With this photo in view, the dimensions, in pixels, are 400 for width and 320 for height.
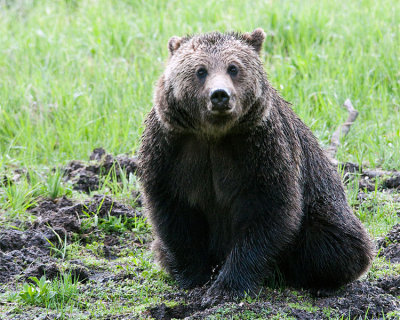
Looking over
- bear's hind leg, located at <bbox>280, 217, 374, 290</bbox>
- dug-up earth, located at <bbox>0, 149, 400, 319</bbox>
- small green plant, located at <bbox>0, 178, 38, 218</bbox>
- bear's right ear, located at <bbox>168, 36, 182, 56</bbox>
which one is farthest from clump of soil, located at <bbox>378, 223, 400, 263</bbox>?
small green plant, located at <bbox>0, 178, 38, 218</bbox>

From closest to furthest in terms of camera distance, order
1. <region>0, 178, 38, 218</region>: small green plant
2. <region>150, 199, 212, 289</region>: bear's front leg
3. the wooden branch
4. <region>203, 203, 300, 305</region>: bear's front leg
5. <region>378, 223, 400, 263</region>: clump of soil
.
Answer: <region>203, 203, 300, 305</region>: bear's front leg < <region>150, 199, 212, 289</region>: bear's front leg < <region>378, 223, 400, 263</region>: clump of soil < <region>0, 178, 38, 218</region>: small green plant < the wooden branch

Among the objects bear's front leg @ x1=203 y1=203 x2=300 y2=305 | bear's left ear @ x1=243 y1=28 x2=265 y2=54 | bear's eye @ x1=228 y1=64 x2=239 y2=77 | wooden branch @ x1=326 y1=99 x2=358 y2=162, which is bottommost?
bear's front leg @ x1=203 y1=203 x2=300 y2=305

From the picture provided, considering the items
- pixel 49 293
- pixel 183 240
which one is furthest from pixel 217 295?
pixel 49 293

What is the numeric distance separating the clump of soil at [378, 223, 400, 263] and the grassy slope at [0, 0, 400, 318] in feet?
0.73

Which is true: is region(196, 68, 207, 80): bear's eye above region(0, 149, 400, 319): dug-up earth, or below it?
above

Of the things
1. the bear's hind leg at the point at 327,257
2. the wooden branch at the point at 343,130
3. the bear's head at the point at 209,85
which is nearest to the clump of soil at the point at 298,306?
the bear's hind leg at the point at 327,257

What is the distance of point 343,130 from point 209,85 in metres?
3.68

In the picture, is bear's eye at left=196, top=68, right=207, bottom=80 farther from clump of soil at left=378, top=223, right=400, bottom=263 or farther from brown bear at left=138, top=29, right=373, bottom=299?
clump of soil at left=378, top=223, right=400, bottom=263

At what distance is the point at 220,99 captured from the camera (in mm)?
4680

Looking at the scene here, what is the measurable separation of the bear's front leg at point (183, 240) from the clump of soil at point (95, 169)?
1.99 meters

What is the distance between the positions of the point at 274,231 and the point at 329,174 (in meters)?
0.88

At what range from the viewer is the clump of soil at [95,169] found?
739 centimetres

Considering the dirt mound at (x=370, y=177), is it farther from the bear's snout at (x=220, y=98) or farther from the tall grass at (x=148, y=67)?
the bear's snout at (x=220, y=98)

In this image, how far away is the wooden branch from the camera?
7.91m
